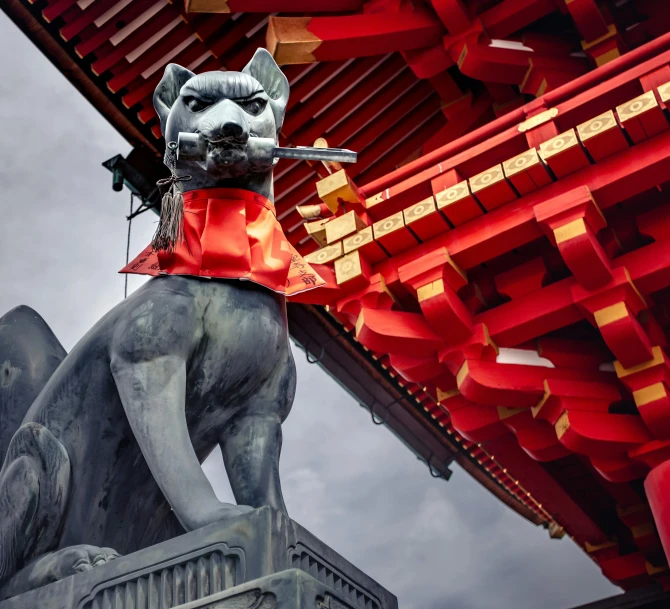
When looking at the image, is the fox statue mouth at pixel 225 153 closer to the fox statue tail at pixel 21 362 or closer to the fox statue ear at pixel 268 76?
the fox statue ear at pixel 268 76

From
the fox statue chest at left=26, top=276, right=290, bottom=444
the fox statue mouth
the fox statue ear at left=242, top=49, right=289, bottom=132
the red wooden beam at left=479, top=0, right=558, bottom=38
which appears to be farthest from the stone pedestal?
the red wooden beam at left=479, top=0, right=558, bottom=38

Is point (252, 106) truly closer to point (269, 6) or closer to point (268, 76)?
point (268, 76)

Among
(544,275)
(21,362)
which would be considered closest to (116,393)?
(21,362)

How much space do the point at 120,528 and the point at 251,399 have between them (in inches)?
13.6

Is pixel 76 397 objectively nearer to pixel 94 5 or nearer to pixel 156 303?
pixel 156 303

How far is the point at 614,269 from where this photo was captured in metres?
3.58

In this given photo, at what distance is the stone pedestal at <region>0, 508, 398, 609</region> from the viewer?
132cm

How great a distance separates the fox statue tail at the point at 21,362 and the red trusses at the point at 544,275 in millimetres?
1775

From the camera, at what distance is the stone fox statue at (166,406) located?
1599mm

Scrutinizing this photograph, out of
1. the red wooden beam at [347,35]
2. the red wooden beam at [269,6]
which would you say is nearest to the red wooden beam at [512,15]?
the red wooden beam at [347,35]

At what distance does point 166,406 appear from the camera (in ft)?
5.27

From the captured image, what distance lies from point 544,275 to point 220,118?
8.00 feet

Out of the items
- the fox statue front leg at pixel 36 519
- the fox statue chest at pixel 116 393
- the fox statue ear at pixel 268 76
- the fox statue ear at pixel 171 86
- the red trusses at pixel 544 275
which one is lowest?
the fox statue front leg at pixel 36 519

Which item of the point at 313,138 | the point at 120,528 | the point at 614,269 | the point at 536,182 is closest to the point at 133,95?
the point at 313,138
